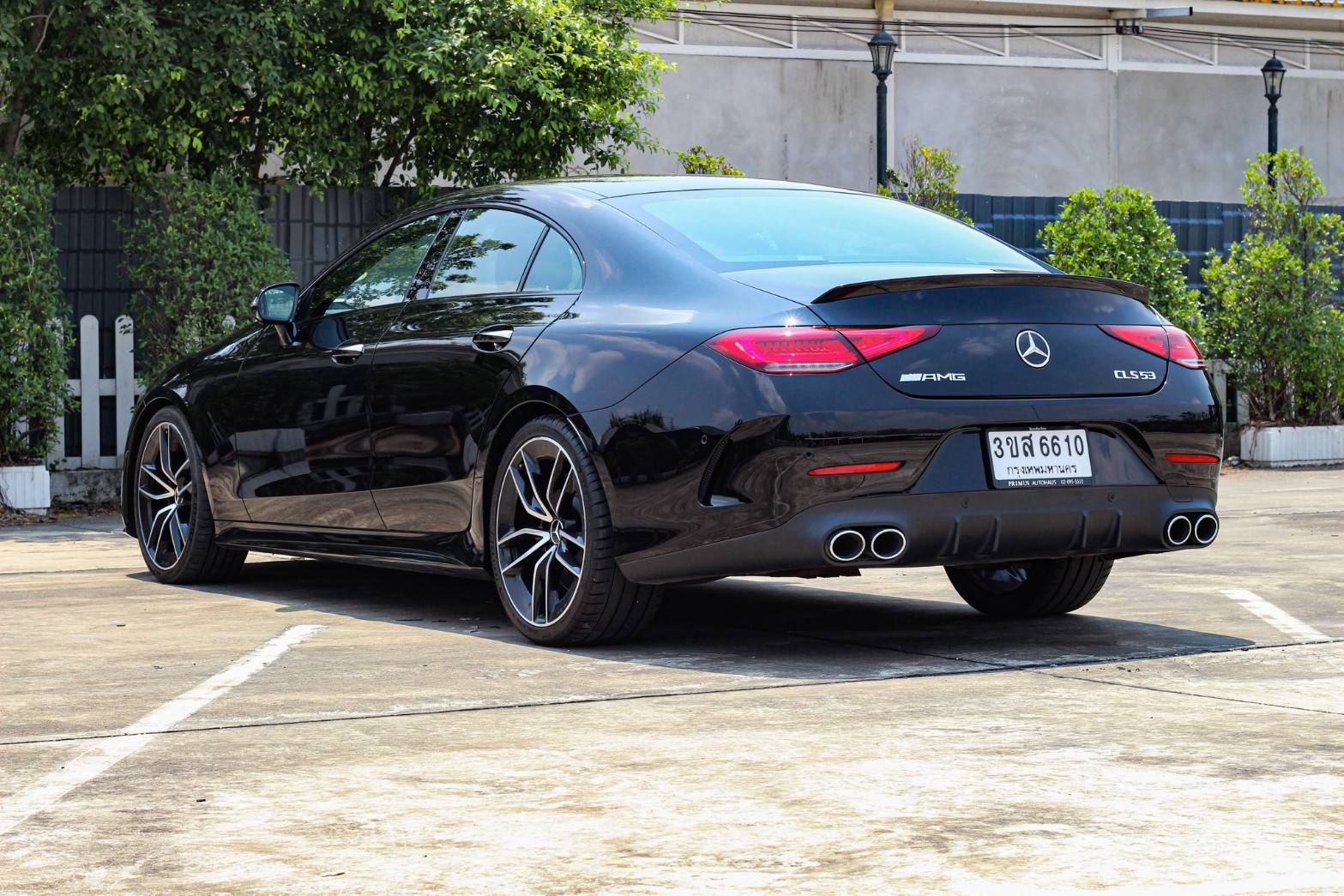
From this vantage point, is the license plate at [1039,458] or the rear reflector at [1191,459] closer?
the license plate at [1039,458]

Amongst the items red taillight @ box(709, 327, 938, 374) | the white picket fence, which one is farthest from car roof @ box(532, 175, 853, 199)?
the white picket fence

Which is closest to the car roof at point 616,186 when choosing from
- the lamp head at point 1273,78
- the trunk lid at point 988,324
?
the trunk lid at point 988,324

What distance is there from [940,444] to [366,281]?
8.63ft

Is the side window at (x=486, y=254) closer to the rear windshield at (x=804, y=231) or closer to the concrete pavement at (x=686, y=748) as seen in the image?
the rear windshield at (x=804, y=231)

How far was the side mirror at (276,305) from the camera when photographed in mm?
7754

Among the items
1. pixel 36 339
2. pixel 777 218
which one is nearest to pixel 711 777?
pixel 777 218

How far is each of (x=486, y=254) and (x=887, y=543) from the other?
1.95 m

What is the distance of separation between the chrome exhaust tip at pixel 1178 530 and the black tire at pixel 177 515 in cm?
376

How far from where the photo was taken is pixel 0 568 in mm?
9500

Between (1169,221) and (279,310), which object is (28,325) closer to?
(279,310)

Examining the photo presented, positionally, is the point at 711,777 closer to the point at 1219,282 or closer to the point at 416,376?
the point at 416,376

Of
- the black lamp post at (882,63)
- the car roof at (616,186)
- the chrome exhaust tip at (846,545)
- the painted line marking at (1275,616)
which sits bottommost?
the painted line marking at (1275,616)

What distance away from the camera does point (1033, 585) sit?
23.6 feet

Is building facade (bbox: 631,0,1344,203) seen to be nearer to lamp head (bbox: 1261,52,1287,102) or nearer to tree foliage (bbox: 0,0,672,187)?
lamp head (bbox: 1261,52,1287,102)
